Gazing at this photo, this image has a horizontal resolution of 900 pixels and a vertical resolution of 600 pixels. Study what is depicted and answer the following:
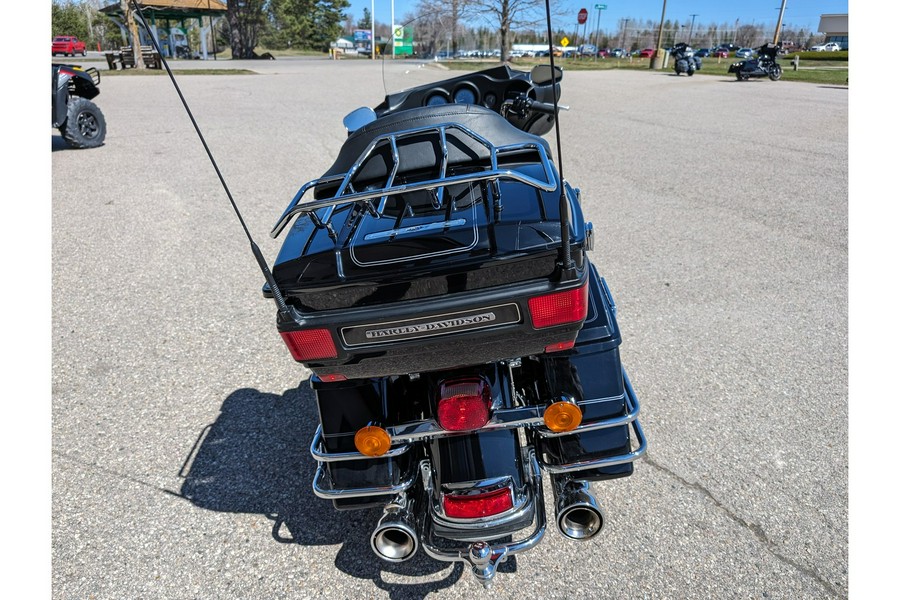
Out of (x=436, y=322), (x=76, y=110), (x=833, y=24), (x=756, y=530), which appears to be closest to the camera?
(x=436, y=322)

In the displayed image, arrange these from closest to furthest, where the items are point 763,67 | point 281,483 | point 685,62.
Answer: point 281,483 < point 763,67 < point 685,62

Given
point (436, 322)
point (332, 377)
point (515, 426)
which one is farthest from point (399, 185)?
point (515, 426)

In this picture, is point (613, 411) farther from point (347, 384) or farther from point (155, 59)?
point (155, 59)

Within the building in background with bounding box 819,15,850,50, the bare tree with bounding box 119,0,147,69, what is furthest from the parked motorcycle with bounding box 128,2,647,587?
the building in background with bounding box 819,15,850,50

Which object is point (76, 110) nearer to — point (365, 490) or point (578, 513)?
point (365, 490)

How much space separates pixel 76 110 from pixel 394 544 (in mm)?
10385

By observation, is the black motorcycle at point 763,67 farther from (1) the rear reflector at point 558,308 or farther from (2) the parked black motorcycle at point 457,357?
(1) the rear reflector at point 558,308

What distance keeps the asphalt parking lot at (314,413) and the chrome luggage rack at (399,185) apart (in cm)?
137

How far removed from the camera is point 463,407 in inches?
75.3

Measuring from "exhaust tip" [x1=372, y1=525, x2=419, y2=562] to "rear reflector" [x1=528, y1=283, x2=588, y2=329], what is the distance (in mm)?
870

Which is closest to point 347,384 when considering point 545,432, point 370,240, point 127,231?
point 370,240

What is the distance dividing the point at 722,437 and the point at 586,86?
63.1 ft

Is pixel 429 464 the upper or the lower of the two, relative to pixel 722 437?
upper

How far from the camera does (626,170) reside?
8242 millimetres
